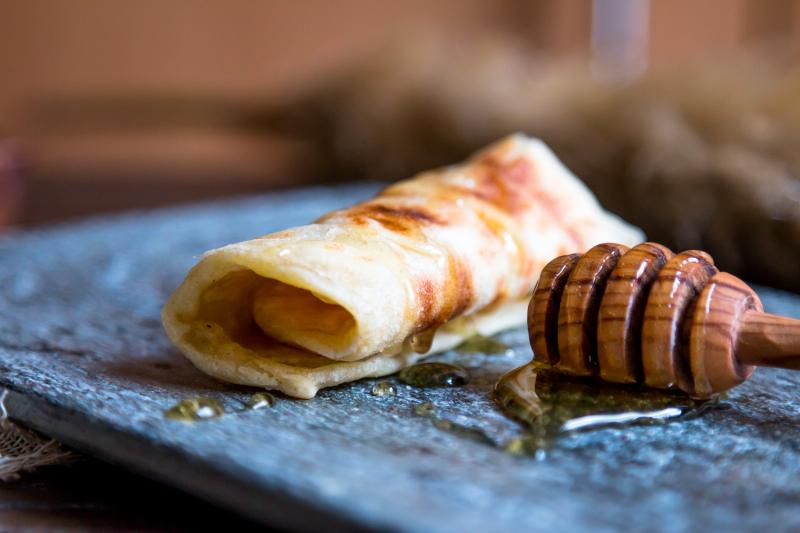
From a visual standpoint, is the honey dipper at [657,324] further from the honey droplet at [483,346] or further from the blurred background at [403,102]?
the blurred background at [403,102]

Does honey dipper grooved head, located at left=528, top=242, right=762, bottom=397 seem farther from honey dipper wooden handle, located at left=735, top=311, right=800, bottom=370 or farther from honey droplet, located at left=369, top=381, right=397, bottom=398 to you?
honey droplet, located at left=369, top=381, right=397, bottom=398

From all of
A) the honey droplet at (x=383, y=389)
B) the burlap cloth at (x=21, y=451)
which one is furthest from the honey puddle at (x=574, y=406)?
the burlap cloth at (x=21, y=451)

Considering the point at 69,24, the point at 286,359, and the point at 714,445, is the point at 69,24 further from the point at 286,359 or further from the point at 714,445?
the point at 714,445

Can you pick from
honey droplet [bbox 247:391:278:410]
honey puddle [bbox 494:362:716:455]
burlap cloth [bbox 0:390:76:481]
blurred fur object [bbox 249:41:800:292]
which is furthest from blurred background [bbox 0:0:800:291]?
burlap cloth [bbox 0:390:76:481]

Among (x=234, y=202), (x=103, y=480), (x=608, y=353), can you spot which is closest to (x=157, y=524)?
(x=103, y=480)

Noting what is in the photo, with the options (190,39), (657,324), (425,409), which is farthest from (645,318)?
(190,39)

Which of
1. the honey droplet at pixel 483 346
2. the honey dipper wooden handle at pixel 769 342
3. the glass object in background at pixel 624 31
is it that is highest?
the glass object in background at pixel 624 31
